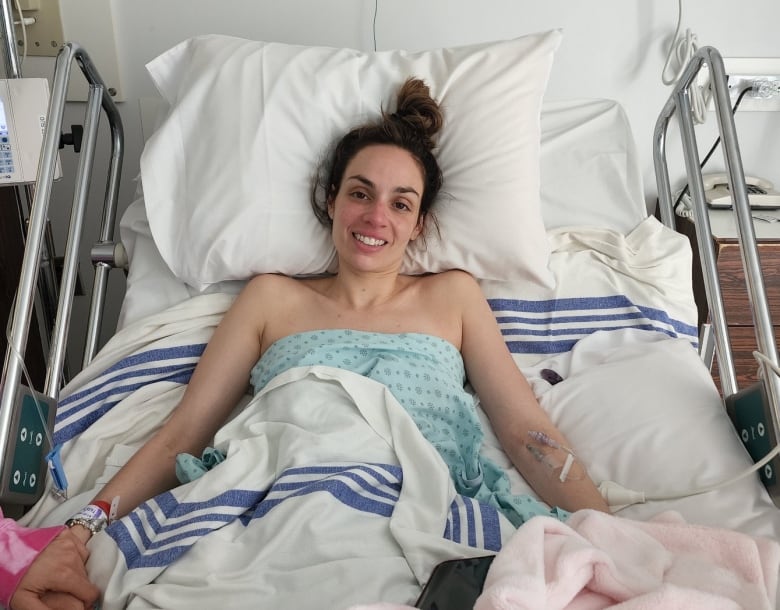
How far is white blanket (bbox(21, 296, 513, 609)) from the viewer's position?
3.18 ft

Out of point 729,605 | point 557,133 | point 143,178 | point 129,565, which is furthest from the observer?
point 557,133

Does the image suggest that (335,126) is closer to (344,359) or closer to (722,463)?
(344,359)

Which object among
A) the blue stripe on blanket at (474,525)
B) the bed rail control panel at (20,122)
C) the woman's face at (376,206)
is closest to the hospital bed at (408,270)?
the blue stripe on blanket at (474,525)

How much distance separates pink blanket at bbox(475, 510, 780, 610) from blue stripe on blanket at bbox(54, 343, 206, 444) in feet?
2.86

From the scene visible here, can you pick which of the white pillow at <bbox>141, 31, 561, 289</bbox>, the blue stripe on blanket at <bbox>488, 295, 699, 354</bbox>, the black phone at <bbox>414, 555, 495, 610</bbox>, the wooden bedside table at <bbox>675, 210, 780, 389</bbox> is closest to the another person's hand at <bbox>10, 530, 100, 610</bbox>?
the black phone at <bbox>414, 555, 495, 610</bbox>

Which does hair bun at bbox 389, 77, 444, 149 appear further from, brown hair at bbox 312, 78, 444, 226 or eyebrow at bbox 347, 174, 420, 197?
eyebrow at bbox 347, 174, 420, 197

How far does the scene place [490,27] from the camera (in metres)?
2.03

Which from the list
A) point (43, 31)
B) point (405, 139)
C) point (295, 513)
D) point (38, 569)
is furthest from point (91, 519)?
point (43, 31)

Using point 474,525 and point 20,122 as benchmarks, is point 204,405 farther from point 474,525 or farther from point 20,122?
point 20,122

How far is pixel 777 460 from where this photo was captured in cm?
116

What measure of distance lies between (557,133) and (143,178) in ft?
3.28

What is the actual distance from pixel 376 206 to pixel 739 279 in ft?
3.48

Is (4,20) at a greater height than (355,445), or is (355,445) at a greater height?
(4,20)

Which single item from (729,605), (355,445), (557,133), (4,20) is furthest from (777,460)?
(4,20)
